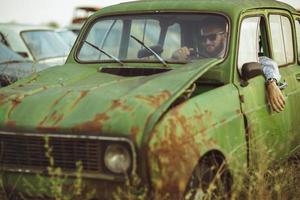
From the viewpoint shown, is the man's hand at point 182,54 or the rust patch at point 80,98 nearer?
the rust patch at point 80,98

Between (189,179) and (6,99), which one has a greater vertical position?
(6,99)

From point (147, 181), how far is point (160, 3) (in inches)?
87.9

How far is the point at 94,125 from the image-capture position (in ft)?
12.2

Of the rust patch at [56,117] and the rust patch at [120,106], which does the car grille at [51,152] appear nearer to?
the rust patch at [56,117]

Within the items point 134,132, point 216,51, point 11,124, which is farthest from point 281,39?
point 11,124

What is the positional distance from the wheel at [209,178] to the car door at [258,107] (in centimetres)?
29

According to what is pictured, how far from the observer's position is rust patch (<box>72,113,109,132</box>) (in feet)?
12.1

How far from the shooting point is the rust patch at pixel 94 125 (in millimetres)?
3691

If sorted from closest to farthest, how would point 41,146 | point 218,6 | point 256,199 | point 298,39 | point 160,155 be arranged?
1. point 160,155
2. point 41,146
3. point 256,199
4. point 218,6
5. point 298,39

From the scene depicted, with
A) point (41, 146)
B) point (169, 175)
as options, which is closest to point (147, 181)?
point (169, 175)

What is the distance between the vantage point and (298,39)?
6410 mm

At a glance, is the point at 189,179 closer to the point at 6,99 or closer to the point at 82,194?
the point at 82,194

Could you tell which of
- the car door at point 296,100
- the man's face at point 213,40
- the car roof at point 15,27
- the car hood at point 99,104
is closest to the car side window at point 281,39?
the car door at point 296,100

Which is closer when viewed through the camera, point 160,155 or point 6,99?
point 160,155
